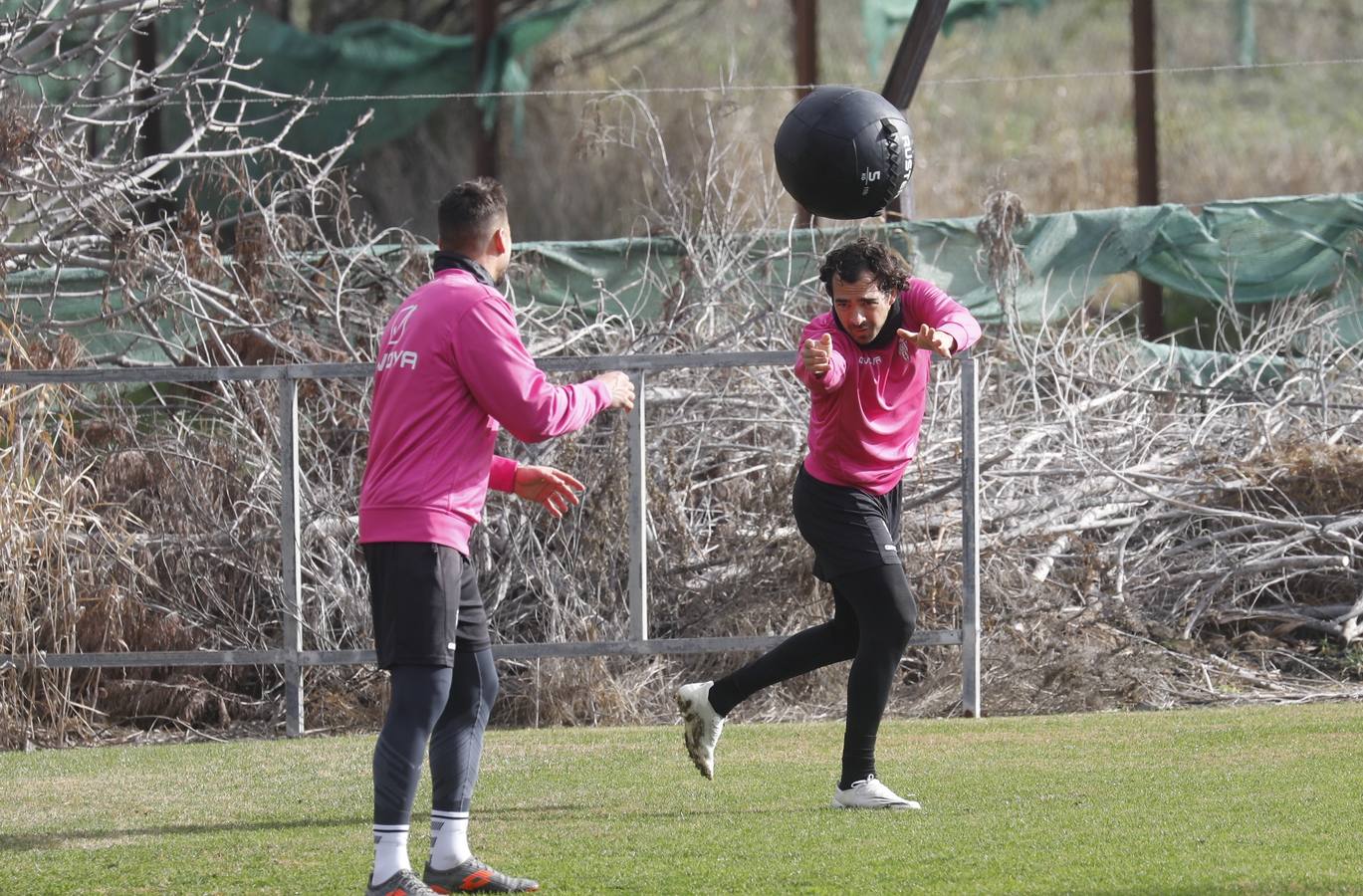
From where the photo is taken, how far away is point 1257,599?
10078 millimetres

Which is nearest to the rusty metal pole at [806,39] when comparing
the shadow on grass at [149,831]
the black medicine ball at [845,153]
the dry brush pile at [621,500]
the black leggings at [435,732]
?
the dry brush pile at [621,500]

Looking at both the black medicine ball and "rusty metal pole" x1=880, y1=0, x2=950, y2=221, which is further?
"rusty metal pole" x1=880, y1=0, x2=950, y2=221

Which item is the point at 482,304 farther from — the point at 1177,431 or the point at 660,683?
the point at 1177,431

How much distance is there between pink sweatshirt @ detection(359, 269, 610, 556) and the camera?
4.89 metres

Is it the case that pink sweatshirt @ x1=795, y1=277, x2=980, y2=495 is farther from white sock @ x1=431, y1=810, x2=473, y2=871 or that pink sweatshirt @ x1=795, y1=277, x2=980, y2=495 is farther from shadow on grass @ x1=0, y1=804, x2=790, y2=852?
white sock @ x1=431, y1=810, x2=473, y2=871

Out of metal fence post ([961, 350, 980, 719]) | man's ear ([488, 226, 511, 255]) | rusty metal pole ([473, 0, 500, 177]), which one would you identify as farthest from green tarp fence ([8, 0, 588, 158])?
man's ear ([488, 226, 511, 255])

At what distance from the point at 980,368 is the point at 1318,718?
355 centimetres

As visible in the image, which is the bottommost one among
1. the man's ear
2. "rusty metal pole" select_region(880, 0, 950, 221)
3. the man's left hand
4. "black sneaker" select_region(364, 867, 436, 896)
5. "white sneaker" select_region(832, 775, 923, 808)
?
"white sneaker" select_region(832, 775, 923, 808)

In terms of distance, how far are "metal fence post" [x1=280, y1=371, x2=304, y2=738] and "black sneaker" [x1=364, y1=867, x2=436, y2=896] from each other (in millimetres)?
4005

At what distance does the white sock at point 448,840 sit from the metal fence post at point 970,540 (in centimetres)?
404

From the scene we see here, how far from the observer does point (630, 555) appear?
882 centimetres

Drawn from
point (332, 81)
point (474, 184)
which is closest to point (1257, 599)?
point (474, 184)

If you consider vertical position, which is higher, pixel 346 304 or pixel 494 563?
pixel 346 304

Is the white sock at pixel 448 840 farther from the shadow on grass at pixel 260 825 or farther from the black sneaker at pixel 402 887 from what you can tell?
the shadow on grass at pixel 260 825
